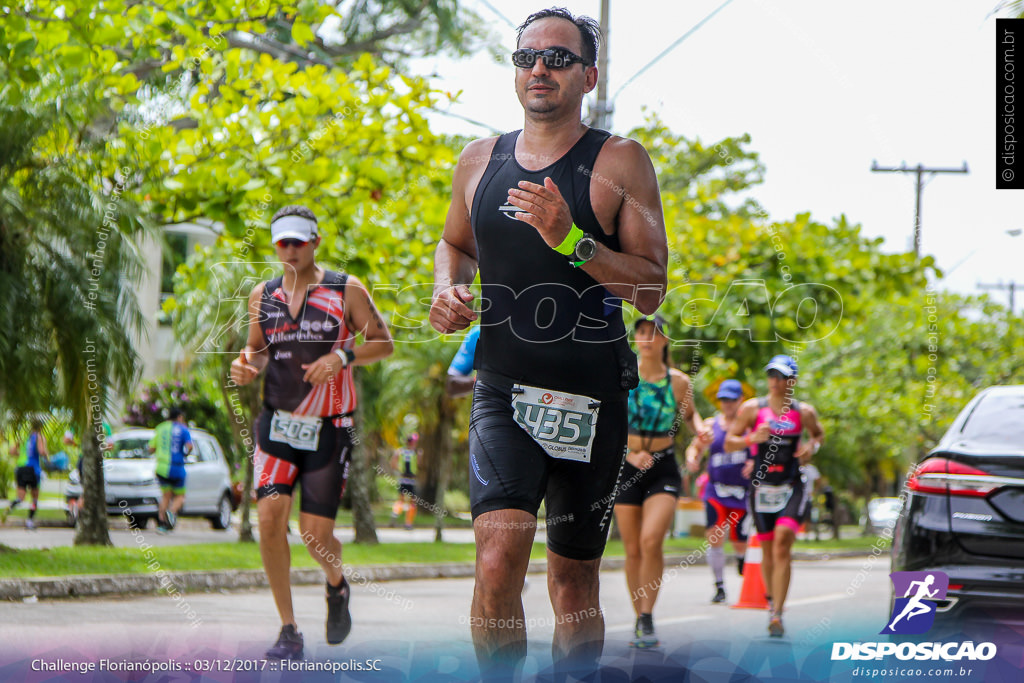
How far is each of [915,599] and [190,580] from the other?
19.9ft

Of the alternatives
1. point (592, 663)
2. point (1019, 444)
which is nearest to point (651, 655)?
point (592, 663)

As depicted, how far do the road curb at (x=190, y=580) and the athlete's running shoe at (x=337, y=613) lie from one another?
116 inches

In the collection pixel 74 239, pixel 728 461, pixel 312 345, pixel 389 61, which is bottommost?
pixel 728 461

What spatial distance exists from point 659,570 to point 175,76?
631cm

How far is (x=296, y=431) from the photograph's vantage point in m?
5.39

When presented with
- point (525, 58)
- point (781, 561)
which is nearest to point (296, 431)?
point (525, 58)

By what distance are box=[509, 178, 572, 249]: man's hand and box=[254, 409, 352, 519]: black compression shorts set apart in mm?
2594

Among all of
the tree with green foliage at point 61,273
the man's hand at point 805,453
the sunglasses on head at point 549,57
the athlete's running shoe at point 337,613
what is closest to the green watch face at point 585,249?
the sunglasses on head at point 549,57

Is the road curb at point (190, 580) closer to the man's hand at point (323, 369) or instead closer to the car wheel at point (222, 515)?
the man's hand at point (323, 369)

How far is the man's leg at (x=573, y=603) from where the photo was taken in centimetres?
356

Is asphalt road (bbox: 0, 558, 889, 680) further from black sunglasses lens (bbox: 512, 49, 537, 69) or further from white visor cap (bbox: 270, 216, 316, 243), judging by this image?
white visor cap (bbox: 270, 216, 316, 243)

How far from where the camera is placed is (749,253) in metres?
15.3

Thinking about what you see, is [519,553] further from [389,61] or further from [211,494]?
[211,494]

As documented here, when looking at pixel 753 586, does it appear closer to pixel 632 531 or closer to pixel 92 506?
pixel 632 531
